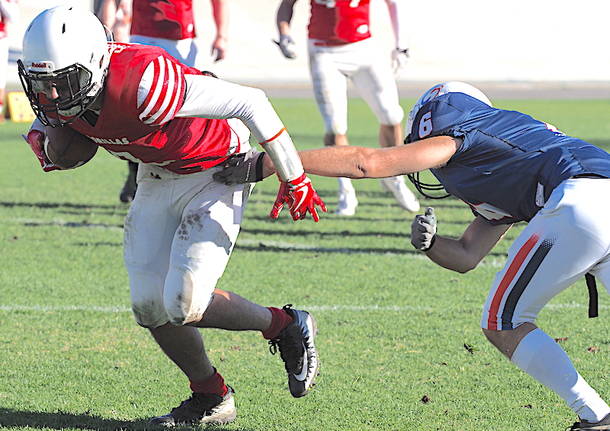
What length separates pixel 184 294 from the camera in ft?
12.8

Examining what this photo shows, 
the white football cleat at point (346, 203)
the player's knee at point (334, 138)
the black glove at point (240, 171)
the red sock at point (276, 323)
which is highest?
the black glove at point (240, 171)

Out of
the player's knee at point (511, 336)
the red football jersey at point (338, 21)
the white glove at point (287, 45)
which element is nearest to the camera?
the player's knee at point (511, 336)

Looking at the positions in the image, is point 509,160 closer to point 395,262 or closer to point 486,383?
point 486,383

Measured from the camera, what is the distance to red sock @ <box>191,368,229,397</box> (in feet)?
13.7

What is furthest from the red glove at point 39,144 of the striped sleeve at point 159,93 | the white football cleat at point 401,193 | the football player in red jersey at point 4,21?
the football player in red jersey at point 4,21

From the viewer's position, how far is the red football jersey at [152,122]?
11.9 feet

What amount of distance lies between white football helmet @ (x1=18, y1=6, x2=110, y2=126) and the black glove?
0.62 m

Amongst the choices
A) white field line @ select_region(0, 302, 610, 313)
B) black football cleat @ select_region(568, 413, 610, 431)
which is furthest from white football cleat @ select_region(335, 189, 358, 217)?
black football cleat @ select_region(568, 413, 610, 431)

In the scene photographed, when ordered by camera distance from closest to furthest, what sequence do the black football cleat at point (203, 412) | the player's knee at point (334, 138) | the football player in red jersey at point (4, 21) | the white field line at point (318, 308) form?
the black football cleat at point (203, 412) < the white field line at point (318, 308) < the player's knee at point (334, 138) < the football player in red jersey at point (4, 21)

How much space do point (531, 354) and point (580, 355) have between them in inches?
61.4

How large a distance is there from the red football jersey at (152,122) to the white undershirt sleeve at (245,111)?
0.06m

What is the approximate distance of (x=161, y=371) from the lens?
4750 mm

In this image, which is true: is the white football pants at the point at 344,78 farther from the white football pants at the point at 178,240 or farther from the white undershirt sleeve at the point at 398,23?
the white football pants at the point at 178,240

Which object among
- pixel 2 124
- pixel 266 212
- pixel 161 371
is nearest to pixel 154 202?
pixel 161 371
